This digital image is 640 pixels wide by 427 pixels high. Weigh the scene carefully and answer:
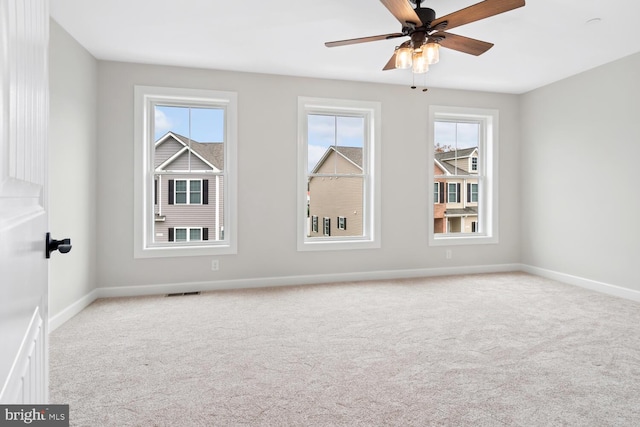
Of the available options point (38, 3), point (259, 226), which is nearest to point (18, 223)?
point (38, 3)

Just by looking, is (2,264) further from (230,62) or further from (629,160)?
(629,160)

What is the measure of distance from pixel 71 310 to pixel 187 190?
1708mm

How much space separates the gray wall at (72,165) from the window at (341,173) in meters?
2.37

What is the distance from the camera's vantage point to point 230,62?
13.5 feet

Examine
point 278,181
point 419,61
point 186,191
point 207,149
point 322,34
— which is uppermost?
point 322,34

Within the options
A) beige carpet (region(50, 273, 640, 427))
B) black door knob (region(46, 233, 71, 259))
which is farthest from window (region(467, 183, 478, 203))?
black door knob (region(46, 233, 71, 259))

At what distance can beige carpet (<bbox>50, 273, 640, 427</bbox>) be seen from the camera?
188cm

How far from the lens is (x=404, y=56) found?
2.75m

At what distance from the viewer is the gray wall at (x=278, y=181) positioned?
407 cm

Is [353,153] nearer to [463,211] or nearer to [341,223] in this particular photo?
[341,223]

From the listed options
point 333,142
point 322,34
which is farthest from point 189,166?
point 322,34

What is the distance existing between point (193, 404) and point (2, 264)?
5.62 ft

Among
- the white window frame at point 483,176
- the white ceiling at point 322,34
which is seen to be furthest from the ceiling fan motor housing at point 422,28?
the white window frame at point 483,176

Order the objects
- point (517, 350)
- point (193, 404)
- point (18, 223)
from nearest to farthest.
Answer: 1. point (18, 223)
2. point (193, 404)
3. point (517, 350)
